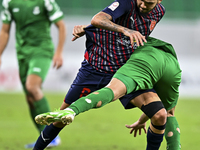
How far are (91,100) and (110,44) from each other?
2.79 ft

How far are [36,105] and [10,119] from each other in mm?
2220

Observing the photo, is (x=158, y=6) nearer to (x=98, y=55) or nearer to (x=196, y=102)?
(x=98, y=55)

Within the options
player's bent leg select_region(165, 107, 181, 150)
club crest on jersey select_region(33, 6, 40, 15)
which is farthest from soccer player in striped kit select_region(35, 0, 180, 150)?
club crest on jersey select_region(33, 6, 40, 15)

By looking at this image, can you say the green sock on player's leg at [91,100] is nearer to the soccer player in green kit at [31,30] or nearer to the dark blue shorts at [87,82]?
the dark blue shorts at [87,82]

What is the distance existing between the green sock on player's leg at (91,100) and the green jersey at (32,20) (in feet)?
8.96

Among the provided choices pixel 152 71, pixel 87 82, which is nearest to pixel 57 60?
pixel 87 82

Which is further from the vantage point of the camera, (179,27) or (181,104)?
(179,27)

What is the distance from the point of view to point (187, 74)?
12.7 metres

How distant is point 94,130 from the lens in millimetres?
6746

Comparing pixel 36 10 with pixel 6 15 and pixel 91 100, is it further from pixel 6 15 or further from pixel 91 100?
pixel 91 100

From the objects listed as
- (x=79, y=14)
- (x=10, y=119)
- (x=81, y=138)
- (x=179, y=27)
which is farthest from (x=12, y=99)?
(x=179, y=27)

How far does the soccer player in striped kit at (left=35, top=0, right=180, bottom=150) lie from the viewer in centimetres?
385

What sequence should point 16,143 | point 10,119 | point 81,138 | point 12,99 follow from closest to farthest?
point 16,143, point 81,138, point 10,119, point 12,99

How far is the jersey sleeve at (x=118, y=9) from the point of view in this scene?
3793 mm
